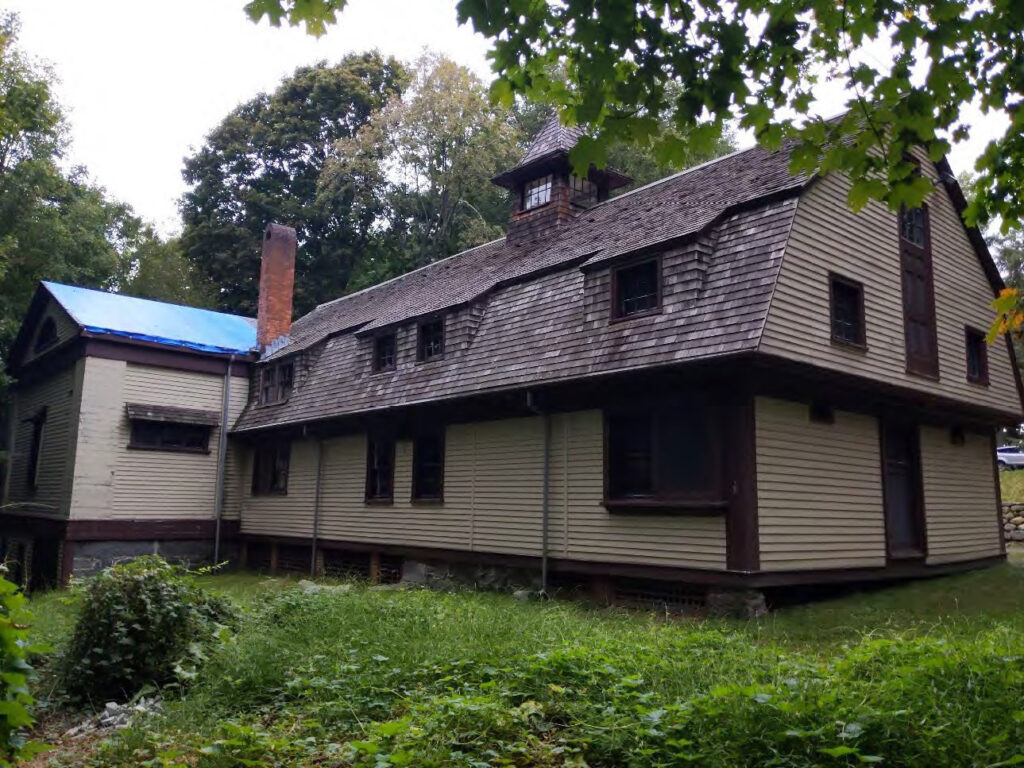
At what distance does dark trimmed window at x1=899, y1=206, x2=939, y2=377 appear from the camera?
14.3 meters

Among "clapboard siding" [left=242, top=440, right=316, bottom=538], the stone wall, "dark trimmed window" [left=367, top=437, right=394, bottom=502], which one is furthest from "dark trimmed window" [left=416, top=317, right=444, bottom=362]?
the stone wall

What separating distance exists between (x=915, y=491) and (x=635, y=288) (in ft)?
20.5

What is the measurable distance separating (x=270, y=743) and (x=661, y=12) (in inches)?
209

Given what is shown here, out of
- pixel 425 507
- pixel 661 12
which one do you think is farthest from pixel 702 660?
pixel 425 507

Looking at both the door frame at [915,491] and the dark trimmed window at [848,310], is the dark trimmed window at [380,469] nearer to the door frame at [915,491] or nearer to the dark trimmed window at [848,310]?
the dark trimmed window at [848,310]

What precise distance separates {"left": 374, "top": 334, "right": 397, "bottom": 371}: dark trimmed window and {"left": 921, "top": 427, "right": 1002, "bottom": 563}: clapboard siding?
1076 centimetres

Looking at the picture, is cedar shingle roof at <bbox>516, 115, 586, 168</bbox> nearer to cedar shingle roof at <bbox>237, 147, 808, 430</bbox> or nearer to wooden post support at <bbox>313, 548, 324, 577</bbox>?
cedar shingle roof at <bbox>237, 147, 808, 430</bbox>

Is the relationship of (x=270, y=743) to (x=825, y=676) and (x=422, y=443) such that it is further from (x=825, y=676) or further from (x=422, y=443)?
(x=422, y=443)

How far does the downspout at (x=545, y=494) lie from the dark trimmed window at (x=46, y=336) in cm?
1514

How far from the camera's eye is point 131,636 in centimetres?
791

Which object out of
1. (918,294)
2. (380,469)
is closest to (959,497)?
(918,294)

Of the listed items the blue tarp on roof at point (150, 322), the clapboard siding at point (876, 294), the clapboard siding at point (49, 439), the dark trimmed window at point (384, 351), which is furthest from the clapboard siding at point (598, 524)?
the clapboard siding at point (49, 439)

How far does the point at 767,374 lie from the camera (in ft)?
37.6

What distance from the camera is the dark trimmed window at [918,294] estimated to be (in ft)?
47.1
